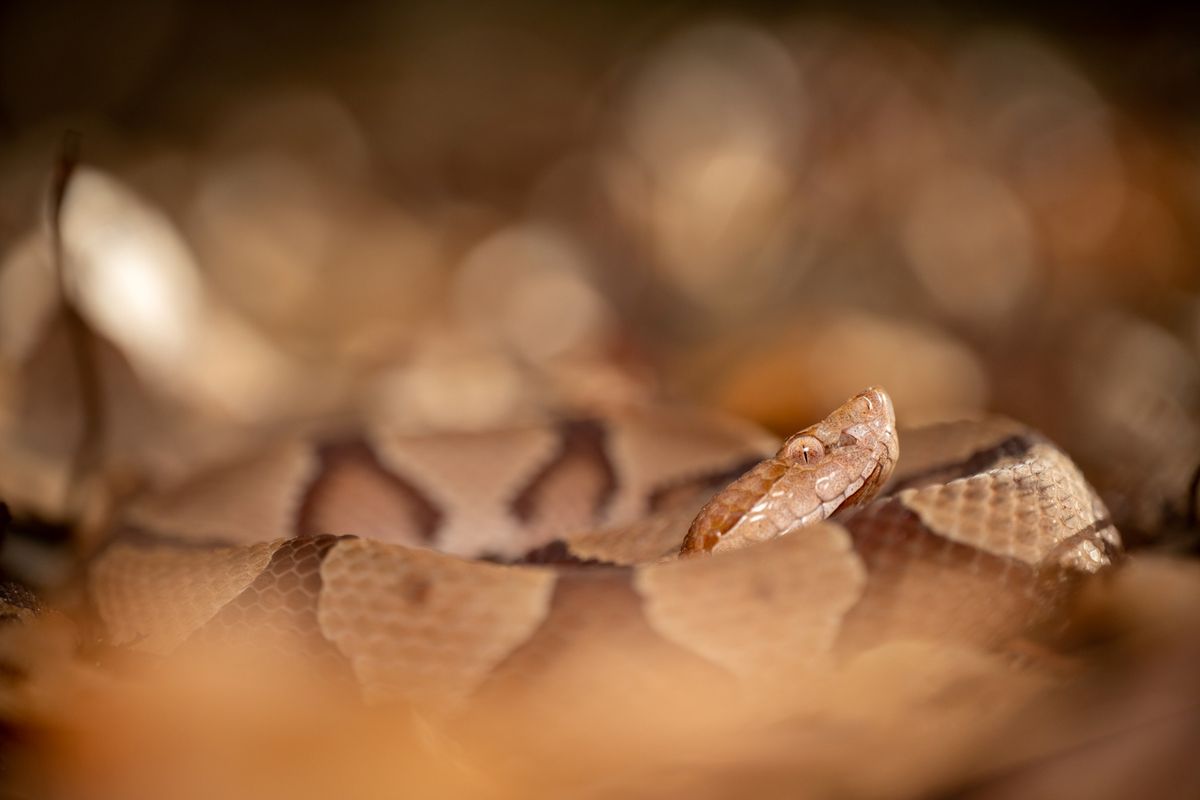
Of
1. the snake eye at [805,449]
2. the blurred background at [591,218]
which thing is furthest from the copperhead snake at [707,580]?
the blurred background at [591,218]

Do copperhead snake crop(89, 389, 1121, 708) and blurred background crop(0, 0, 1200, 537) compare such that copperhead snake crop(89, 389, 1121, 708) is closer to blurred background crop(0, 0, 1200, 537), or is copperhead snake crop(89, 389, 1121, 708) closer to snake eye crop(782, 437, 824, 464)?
snake eye crop(782, 437, 824, 464)

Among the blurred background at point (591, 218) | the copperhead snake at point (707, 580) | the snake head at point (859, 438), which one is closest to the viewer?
the copperhead snake at point (707, 580)

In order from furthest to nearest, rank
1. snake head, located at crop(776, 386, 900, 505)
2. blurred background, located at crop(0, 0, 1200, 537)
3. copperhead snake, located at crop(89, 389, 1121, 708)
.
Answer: blurred background, located at crop(0, 0, 1200, 537)
snake head, located at crop(776, 386, 900, 505)
copperhead snake, located at crop(89, 389, 1121, 708)

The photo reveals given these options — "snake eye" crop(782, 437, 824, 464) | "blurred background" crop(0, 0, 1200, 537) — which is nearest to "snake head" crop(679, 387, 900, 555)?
"snake eye" crop(782, 437, 824, 464)

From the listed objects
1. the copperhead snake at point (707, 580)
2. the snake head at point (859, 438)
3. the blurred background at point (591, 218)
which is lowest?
the copperhead snake at point (707, 580)

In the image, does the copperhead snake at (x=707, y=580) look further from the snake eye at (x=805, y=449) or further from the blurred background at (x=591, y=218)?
the blurred background at (x=591, y=218)

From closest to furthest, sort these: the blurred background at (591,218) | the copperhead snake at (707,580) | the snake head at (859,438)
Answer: the copperhead snake at (707,580) → the snake head at (859,438) → the blurred background at (591,218)

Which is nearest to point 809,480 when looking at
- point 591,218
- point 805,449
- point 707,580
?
point 805,449
